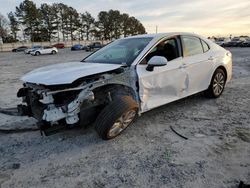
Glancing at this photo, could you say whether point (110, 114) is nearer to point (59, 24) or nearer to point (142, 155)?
point (142, 155)

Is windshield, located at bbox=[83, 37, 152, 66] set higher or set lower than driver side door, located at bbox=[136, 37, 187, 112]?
higher

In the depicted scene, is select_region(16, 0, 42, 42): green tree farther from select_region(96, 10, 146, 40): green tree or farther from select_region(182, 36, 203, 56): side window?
select_region(182, 36, 203, 56): side window

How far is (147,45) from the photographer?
4.42m

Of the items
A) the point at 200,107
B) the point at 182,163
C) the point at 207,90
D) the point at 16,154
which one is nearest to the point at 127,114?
the point at 182,163

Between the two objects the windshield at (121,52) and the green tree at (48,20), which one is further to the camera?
the green tree at (48,20)

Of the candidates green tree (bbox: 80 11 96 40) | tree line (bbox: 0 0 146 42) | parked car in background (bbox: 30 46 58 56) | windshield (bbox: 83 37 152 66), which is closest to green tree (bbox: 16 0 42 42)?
tree line (bbox: 0 0 146 42)

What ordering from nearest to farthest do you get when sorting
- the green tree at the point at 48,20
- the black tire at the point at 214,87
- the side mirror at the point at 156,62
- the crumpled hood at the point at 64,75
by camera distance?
the crumpled hood at the point at 64,75
the side mirror at the point at 156,62
the black tire at the point at 214,87
the green tree at the point at 48,20

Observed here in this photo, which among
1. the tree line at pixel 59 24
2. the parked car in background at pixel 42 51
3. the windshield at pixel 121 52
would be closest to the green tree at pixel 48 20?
the tree line at pixel 59 24

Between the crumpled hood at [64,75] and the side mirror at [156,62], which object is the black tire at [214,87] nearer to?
the side mirror at [156,62]

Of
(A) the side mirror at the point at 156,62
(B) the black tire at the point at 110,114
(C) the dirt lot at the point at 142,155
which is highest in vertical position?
(A) the side mirror at the point at 156,62

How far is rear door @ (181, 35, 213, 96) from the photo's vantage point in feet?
16.2

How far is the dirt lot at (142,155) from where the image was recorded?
2848mm

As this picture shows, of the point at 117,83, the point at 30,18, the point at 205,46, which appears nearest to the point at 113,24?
the point at 30,18

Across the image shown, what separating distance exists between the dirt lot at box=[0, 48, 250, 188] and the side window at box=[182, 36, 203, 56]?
1194 millimetres
